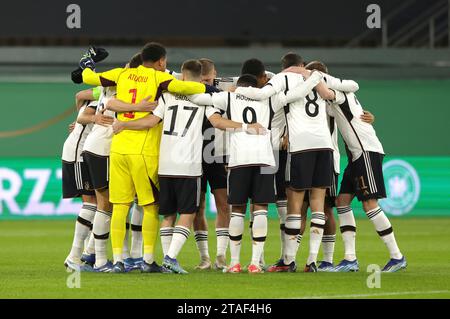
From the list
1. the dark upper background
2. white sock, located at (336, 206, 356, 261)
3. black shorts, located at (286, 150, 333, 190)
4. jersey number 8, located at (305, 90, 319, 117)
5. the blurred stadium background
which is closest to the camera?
black shorts, located at (286, 150, 333, 190)

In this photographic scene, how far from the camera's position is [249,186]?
10922mm

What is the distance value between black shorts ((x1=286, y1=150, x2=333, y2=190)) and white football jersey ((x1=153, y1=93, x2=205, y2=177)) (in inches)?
40.1

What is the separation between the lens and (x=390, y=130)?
23938mm

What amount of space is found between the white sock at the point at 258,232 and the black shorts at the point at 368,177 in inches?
46.7

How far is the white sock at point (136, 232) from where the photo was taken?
11.3m

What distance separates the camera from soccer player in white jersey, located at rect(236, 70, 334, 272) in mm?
11109

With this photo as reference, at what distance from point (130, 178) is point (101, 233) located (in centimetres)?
70

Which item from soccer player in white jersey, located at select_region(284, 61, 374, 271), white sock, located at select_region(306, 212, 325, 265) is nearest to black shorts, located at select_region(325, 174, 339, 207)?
soccer player in white jersey, located at select_region(284, 61, 374, 271)

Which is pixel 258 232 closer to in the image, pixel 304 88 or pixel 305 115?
pixel 305 115

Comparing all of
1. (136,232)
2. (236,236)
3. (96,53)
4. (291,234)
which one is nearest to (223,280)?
(236,236)

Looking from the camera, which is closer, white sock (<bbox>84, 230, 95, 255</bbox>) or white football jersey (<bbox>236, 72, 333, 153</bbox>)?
white football jersey (<bbox>236, 72, 333, 153</bbox>)

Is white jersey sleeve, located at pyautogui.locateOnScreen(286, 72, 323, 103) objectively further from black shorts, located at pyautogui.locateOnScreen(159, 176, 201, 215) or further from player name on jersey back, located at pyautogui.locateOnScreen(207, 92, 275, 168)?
black shorts, located at pyautogui.locateOnScreen(159, 176, 201, 215)
